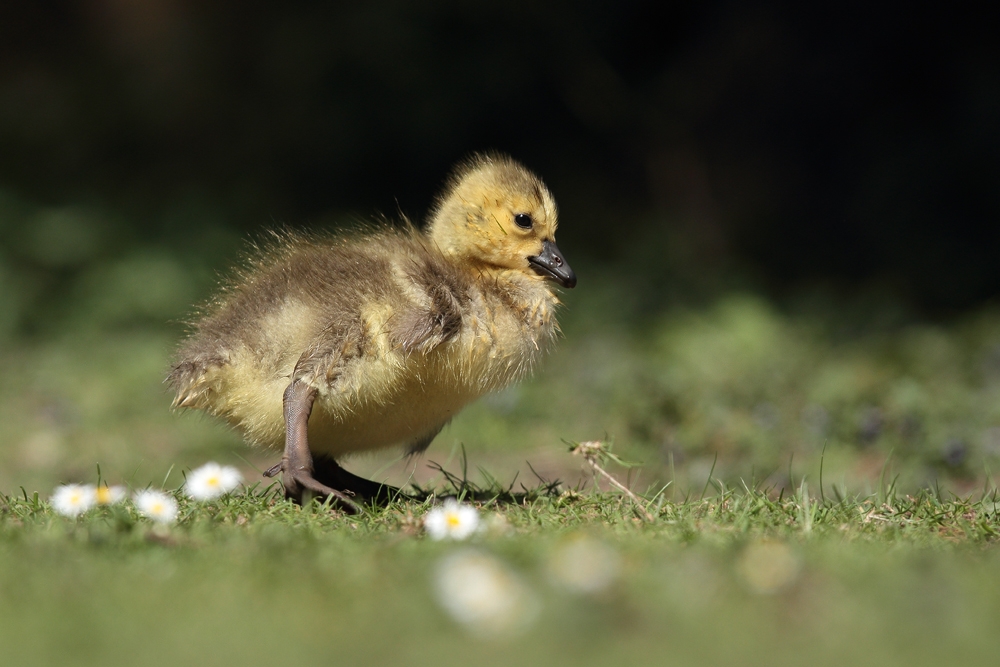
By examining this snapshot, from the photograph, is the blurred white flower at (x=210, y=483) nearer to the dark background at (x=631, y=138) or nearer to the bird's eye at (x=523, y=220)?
the bird's eye at (x=523, y=220)

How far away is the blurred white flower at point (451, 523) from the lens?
315 centimetres

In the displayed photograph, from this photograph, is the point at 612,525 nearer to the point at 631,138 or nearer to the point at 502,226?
the point at 502,226

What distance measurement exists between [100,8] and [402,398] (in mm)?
→ 11003

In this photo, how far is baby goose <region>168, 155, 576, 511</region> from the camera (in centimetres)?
375

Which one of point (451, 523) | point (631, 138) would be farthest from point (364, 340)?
point (631, 138)

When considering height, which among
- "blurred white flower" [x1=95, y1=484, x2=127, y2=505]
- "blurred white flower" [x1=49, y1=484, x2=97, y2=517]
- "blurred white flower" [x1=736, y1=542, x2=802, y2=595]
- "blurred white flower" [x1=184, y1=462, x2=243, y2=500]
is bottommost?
"blurred white flower" [x1=49, y1=484, x2=97, y2=517]

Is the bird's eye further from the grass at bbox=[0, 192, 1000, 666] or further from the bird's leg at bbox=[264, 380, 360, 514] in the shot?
the bird's leg at bbox=[264, 380, 360, 514]

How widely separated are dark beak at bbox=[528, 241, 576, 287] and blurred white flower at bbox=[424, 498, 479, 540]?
122 cm

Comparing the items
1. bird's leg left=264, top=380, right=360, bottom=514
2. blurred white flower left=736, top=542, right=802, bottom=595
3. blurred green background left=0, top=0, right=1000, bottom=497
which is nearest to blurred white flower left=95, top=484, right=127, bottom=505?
bird's leg left=264, top=380, right=360, bottom=514

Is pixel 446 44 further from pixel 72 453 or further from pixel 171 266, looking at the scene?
pixel 72 453

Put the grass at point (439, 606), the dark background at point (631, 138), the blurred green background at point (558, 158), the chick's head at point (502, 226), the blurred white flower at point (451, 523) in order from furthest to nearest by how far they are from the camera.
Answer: the dark background at point (631, 138), the blurred green background at point (558, 158), the chick's head at point (502, 226), the blurred white flower at point (451, 523), the grass at point (439, 606)

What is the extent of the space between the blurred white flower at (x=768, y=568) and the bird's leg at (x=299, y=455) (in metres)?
1.31

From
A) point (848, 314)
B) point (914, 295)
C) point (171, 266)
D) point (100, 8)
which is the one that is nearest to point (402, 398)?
point (848, 314)

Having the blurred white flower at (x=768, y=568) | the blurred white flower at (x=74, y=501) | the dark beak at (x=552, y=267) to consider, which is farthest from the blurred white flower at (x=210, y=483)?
the blurred white flower at (x=768, y=568)
